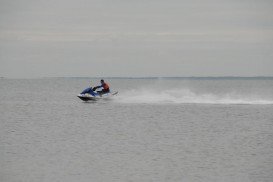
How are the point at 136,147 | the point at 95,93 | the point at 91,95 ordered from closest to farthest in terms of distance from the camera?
the point at 136,147 → the point at 95,93 → the point at 91,95

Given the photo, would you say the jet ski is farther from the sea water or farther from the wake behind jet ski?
the sea water

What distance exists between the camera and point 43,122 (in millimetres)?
36594

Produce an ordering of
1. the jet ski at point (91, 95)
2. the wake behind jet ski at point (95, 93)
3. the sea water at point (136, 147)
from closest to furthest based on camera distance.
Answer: the sea water at point (136, 147)
the wake behind jet ski at point (95, 93)
the jet ski at point (91, 95)

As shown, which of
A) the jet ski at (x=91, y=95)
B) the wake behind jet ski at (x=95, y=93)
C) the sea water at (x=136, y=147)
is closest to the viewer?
the sea water at (x=136, y=147)

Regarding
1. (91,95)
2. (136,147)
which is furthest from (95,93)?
(136,147)

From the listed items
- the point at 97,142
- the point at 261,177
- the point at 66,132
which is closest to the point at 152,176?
the point at 261,177

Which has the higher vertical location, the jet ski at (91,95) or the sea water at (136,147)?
the jet ski at (91,95)

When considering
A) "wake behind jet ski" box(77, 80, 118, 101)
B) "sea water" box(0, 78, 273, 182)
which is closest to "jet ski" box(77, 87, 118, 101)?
"wake behind jet ski" box(77, 80, 118, 101)

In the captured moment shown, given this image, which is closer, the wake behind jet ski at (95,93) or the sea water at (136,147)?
the sea water at (136,147)

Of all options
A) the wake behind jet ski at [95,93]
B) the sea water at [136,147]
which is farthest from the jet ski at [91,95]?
the sea water at [136,147]

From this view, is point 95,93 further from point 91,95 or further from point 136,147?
point 136,147

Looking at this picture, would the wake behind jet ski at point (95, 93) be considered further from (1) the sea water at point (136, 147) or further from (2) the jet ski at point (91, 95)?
(1) the sea water at point (136, 147)

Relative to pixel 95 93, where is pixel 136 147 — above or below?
below

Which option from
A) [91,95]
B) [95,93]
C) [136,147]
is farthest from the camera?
[91,95]
